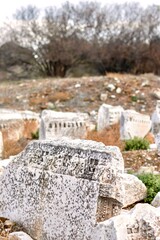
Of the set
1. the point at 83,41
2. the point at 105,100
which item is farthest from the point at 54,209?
the point at 83,41

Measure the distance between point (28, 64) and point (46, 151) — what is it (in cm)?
2561

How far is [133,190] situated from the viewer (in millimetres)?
5555

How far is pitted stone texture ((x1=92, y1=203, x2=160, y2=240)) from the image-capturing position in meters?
3.92

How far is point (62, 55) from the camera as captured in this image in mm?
28547

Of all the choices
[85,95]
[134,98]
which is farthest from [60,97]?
[134,98]

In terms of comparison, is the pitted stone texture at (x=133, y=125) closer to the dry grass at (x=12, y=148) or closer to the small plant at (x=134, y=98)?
the dry grass at (x=12, y=148)

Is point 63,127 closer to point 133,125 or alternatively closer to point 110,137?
point 110,137

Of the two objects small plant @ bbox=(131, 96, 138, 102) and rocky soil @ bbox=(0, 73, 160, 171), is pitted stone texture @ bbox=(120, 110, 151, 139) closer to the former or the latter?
rocky soil @ bbox=(0, 73, 160, 171)

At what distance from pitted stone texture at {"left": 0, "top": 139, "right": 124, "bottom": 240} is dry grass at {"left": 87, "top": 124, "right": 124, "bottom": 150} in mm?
4650

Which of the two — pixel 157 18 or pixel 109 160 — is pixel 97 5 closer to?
pixel 157 18

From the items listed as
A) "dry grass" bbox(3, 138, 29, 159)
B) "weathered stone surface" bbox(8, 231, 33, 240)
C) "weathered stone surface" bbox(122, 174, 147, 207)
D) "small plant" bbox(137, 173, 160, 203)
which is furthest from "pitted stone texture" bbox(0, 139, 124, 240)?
"dry grass" bbox(3, 138, 29, 159)

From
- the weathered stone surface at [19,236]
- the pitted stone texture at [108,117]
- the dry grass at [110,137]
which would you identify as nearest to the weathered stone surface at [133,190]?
the weathered stone surface at [19,236]

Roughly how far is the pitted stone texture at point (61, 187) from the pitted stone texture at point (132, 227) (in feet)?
0.65

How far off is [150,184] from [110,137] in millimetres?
4286
